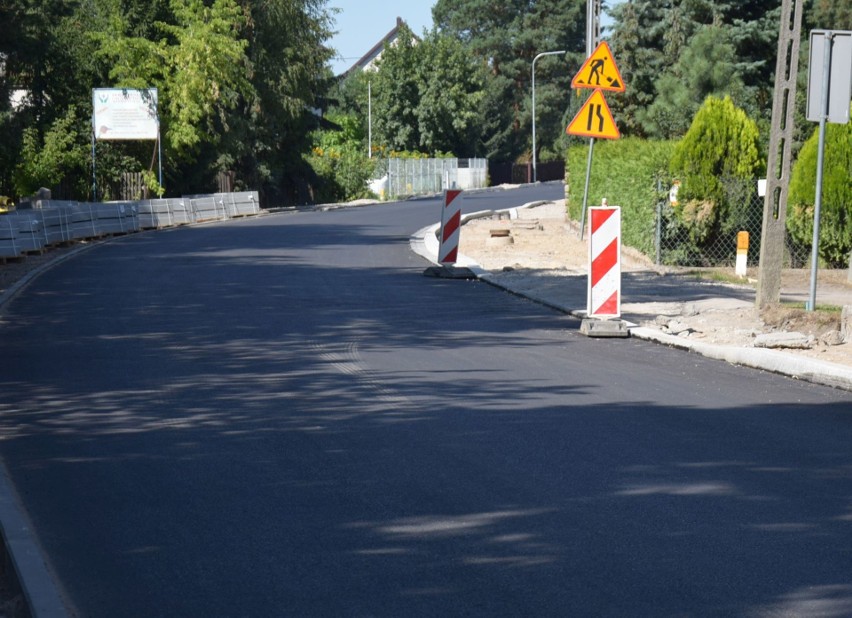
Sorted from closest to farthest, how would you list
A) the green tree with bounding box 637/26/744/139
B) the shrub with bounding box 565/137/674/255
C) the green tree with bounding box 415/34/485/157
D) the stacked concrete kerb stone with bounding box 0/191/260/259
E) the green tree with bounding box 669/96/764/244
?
1. the green tree with bounding box 669/96/764/244
2. the shrub with bounding box 565/137/674/255
3. the stacked concrete kerb stone with bounding box 0/191/260/259
4. the green tree with bounding box 637/26/744/139
5. the green tree with bounding box 415/34/485/157

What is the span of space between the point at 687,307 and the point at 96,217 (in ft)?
64.5

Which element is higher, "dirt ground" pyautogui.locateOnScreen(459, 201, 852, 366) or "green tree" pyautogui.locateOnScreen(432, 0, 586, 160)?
"green tree" pyautogui.locateOnScreen(432, 0, 586, 160)

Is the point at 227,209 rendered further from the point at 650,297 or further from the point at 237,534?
the point at 237,534

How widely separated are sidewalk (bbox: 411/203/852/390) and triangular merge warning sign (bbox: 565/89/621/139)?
2483 mm

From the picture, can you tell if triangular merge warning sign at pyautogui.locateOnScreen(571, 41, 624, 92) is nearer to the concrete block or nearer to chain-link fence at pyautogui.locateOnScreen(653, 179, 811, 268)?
chain-link fence at pyautogui.locateOnScreen(653, 179, 811, 268)

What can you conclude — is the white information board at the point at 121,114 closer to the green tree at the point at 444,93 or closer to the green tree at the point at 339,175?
the green tree at the point at 339,175

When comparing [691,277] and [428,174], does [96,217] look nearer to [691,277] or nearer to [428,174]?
[691,277]

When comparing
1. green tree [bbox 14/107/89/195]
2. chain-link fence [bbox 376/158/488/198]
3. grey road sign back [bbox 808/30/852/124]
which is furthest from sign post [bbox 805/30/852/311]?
chain-link fence [bbox 376/158/488/198]

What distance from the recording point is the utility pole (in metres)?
12.9

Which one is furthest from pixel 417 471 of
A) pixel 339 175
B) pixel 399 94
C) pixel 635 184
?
pixel 399 94

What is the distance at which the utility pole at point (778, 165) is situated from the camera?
42.4 ft

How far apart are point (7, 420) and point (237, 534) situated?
340 centimetres

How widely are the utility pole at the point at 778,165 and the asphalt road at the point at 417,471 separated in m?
2.06

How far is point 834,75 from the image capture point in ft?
43.2
